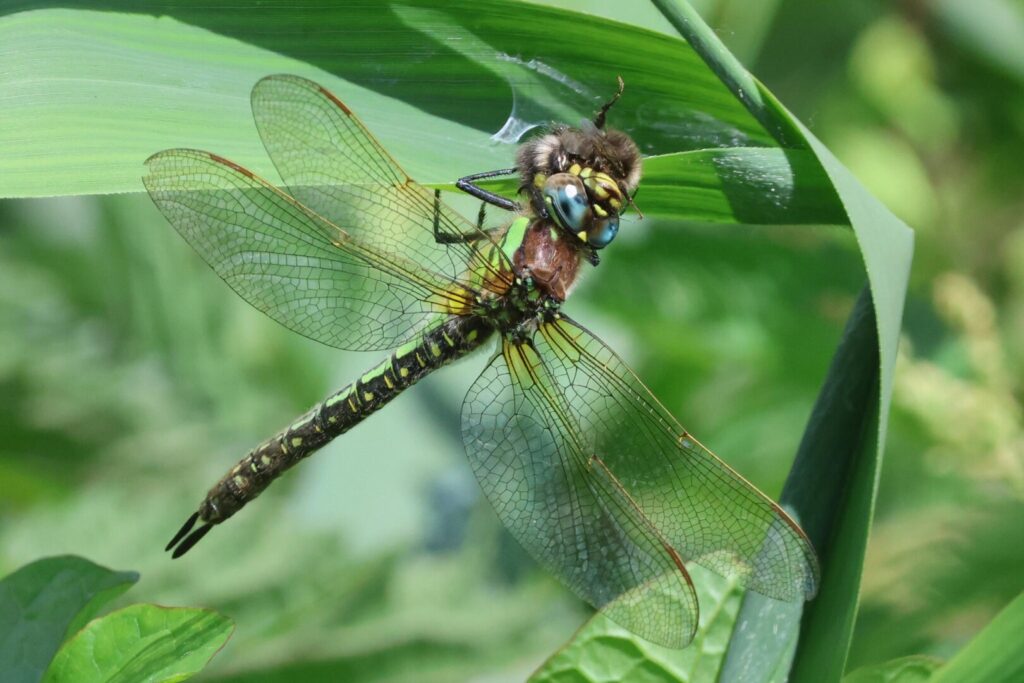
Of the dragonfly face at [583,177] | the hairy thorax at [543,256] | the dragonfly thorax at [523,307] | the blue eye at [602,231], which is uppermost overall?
the dragonfly face at [583,177]

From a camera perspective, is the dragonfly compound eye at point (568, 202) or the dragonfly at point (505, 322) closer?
the dragonfly at point (505, 322)

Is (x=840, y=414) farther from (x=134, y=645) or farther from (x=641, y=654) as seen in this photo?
(x=134, y=645)

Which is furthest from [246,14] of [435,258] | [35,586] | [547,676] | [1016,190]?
[1016,190]

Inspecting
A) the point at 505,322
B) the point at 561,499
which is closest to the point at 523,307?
the point at 505,322

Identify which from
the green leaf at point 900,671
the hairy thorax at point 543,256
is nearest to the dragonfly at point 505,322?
the hairy thorax at point 543,256

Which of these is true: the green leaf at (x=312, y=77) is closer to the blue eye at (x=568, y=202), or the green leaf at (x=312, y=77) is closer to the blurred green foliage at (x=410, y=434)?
the blue eye at (x=568, y=202)

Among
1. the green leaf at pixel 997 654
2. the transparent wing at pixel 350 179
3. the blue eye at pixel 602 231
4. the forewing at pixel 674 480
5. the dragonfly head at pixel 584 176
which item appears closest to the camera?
the green leaf at pixel 997 654

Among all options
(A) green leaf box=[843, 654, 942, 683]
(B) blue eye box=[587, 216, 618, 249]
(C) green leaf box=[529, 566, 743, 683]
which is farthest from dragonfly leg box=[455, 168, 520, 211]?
(A) green leaf box=[843, 654, 942, 683]
